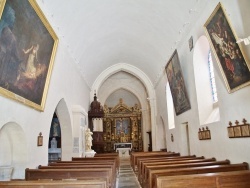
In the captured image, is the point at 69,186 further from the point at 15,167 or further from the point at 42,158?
the point at 42,158

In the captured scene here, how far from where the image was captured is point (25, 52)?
5.09 metres

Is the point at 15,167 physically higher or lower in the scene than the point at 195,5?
lower

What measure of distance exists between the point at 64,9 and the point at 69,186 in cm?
550

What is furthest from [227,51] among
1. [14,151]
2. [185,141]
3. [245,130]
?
[185,141]

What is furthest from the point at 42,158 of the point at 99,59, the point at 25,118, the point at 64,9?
the point at 99,59

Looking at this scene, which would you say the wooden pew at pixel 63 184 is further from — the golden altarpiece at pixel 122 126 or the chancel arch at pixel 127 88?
the golden altarpiece at pixel 122 126

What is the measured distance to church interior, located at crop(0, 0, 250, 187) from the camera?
472 cm

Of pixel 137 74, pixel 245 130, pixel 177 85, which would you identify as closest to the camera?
pixel 245 130

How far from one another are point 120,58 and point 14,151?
34.5 feet

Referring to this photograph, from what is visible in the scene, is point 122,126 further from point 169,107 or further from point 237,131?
point 237,131

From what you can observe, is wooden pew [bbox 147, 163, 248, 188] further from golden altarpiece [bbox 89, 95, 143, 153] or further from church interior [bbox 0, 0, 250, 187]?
golden altarpiece [bbox 89, 95, 143, 153]

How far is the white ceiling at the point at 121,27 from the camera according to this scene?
24.3 feet

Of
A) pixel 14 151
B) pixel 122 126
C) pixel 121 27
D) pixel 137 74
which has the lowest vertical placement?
pixel 14 151

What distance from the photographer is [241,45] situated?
14.0 ft
